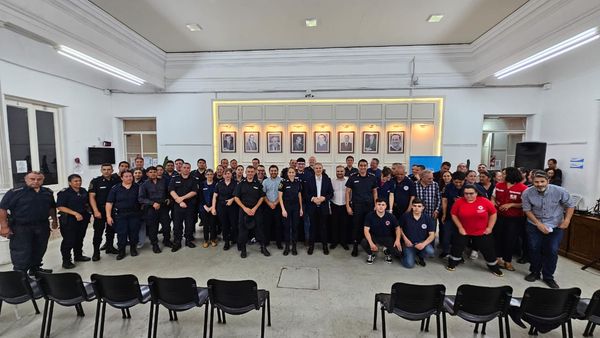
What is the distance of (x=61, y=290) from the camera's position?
2496mm

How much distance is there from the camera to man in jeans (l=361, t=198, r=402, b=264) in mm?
4203

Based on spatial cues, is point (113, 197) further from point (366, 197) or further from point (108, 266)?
point (366, 197)

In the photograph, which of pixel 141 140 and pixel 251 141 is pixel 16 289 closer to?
pixel 251 141

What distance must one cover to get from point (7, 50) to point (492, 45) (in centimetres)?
1066

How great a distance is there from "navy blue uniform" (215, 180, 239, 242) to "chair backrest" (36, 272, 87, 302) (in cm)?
244

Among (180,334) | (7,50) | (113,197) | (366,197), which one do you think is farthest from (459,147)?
(7,50)

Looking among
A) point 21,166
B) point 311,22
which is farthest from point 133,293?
point 311,22

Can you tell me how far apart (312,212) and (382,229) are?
1238mm

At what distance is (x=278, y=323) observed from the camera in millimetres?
2789

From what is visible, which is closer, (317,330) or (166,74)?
(317,330)

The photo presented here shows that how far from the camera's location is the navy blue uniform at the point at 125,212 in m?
4.40

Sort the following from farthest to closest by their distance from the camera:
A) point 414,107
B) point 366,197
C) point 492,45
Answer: point 414,107
point 492,45
point 366,197

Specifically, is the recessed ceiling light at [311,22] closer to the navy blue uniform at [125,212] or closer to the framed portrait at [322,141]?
the framed portrait at [322,141]

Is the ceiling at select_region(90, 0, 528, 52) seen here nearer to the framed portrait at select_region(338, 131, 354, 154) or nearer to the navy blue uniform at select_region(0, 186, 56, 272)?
the framed portrait at select_region(338, 131, 354, 154)
